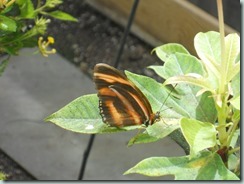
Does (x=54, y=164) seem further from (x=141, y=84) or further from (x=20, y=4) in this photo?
(x=141, y=84)

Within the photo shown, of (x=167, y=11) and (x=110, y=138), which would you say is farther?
(x=167, y=11)

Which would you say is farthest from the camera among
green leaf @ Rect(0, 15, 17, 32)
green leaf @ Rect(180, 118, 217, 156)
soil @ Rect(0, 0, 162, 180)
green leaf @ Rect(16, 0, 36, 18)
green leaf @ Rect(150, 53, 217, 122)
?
soil @ Rect(0, 0, 162, 180)

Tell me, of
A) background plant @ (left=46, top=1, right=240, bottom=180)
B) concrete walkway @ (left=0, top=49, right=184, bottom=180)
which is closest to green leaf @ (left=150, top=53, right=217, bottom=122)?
background plant @ (left=46, top=1, right=240, bottom=180)

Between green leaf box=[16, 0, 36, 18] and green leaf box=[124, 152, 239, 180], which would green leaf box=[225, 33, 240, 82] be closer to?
green leaf box=[124, 152, 239, 180]

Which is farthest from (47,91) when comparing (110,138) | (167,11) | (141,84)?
(141,84)

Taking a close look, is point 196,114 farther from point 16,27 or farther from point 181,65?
point 16,27

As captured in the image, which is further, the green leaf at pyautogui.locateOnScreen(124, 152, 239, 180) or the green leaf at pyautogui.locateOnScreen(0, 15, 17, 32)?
the green leaf at pyautogui.locateOnScreen(0, 15, 17, 32)

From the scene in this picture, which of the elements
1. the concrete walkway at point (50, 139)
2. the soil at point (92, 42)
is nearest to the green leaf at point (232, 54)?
the concrete walkway at point (50, 139)

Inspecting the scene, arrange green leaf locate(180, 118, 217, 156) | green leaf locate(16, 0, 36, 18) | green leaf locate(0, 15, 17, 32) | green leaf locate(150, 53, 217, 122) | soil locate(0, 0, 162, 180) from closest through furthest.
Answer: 1. green leaf locate(180, 118, 217, 156)
2. green leaf locate(150, 53, 217, 122)
3. green leaf locate(0, 15, 17, 32)
4. green leaf locate(16, 0, 36, 18)
5. soil locate(0, 0, 162, 180)
